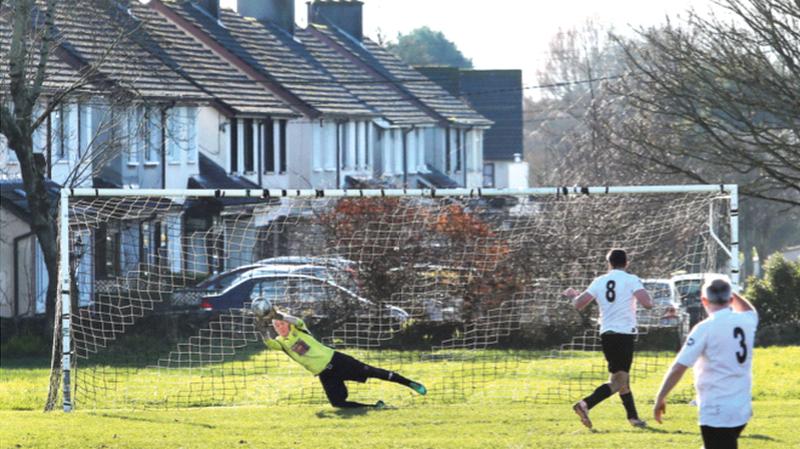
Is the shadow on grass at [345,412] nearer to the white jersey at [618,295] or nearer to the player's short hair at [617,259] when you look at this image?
the white jersey at [618,295]

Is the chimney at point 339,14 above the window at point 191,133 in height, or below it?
above

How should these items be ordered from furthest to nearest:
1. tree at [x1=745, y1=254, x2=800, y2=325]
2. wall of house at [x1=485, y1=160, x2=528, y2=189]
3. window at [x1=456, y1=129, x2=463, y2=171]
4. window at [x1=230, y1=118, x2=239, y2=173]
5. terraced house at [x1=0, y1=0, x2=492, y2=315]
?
wall of house at [x1=485, y1=160, x2=528, y2=189], window at [x1=456, y1=129, x2=463, y2=171], window at [x1=230, y1=118, x2=239, y2=173], tree at [x1=745, y1=254, x2=800, y2=325], terraced house at [x1=0, y1=0, x2=492, y2=315]

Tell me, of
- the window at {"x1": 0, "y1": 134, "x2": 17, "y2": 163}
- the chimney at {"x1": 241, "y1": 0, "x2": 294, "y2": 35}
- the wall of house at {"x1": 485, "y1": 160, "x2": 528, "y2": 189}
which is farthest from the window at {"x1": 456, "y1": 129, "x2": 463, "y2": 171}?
the window at {"x1": 0, "y1": 134, "x2": 17, "y2": 163}

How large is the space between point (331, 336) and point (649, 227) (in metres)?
5.95

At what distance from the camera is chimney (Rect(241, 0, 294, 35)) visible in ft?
187

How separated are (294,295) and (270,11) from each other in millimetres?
31209

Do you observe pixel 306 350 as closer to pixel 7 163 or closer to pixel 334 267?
pixel 334 267

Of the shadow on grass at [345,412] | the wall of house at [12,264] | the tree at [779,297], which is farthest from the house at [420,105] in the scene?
the shadow on grass at [345,412]

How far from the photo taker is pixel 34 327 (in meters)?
31.1

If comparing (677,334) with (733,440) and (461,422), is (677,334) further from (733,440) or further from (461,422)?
(733,440)

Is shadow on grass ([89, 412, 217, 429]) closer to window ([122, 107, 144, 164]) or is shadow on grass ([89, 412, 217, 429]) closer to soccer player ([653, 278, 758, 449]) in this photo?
soccer player ([653, 278, 758, 449])

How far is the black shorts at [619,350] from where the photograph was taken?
14414 mm

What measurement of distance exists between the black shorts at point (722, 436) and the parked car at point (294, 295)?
1609 centimetres

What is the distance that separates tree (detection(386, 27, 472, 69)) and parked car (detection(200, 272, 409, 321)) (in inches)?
2978
